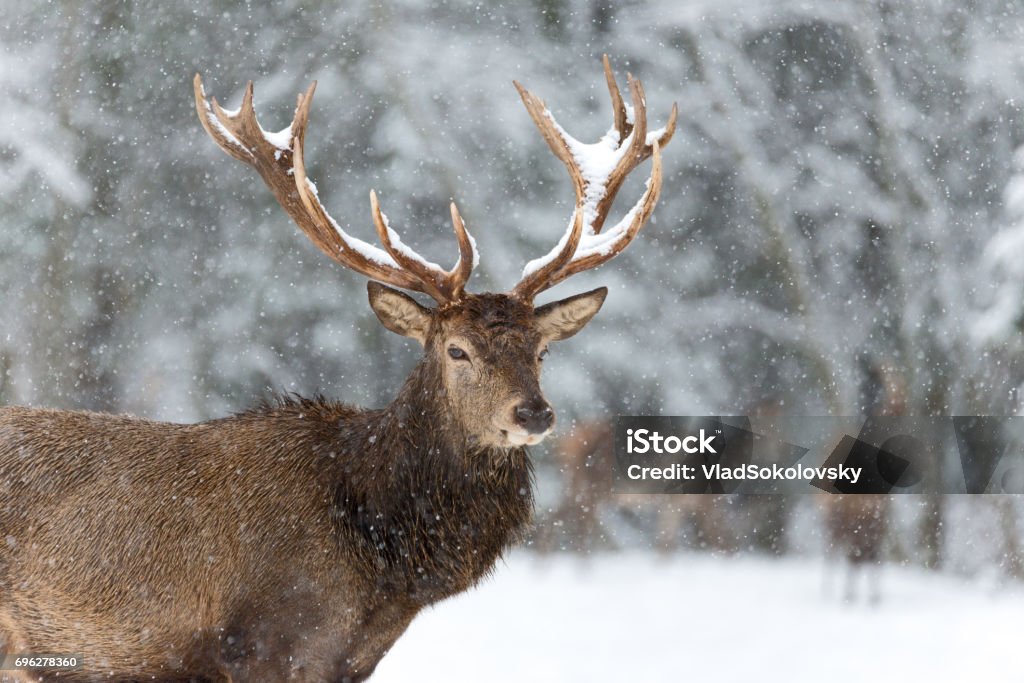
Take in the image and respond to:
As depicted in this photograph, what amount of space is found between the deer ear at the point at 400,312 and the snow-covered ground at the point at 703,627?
2455 millimetres

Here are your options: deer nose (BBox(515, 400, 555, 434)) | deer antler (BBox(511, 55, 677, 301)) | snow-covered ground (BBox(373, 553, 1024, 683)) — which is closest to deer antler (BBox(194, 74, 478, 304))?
deer antler (BBox(511, 55, 677, 301))

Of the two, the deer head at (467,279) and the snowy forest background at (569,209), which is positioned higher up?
the snowy forest background at (569,209)

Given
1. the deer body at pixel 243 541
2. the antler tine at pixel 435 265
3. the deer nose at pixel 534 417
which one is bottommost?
the deer body at pixel 243 541

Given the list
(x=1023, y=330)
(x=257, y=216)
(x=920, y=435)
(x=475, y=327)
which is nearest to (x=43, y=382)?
(x=257, y=216)

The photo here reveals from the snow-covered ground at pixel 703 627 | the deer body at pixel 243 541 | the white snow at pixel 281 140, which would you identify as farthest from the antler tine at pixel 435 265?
the snow-covered ground at pixel 703 627

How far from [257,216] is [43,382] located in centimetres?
198

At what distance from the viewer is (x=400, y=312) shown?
4.23 metres

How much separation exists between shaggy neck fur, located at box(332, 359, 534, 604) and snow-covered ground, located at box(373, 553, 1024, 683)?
2.19 meters

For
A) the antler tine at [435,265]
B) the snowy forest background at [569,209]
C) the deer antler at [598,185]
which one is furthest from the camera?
the snowy forest background at [569,209]

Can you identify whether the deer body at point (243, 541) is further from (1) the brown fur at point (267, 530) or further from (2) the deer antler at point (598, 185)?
(2) the deer antler at point (598, 185)

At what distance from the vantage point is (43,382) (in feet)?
26.3

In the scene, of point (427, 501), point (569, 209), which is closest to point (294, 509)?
point (427, 501)

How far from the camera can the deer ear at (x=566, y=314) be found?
14.0 ft

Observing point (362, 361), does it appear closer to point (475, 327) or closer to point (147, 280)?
point (147, 280)
